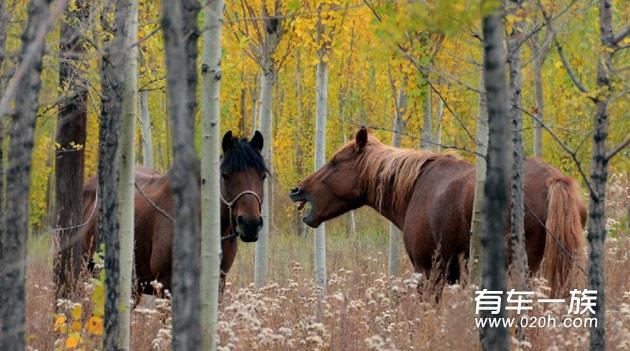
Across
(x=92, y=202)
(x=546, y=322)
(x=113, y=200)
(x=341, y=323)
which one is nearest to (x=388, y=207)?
(x=341, y=323)

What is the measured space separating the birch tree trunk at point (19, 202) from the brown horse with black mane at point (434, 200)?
364 cm

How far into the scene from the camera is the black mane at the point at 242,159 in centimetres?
780

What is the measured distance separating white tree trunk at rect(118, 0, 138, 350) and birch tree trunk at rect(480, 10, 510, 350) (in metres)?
2.14

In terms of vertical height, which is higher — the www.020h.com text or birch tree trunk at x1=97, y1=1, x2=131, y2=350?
birch tree trunk at x1=97, y1=1, x2=131, y2=350

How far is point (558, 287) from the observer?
7.39 metres

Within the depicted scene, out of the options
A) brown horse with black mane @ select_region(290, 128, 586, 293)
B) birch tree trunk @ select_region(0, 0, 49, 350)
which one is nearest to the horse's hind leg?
brown horse with black mane @ select_region(290, 128, 586, 293)

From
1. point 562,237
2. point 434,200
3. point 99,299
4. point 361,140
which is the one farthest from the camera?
point 361,140

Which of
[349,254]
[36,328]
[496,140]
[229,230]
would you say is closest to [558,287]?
[229,230]

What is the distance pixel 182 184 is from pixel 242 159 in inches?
168

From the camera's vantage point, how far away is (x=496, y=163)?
11.5 ft

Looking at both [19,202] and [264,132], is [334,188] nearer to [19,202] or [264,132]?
[264,132]

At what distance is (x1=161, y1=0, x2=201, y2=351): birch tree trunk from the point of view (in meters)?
3.45

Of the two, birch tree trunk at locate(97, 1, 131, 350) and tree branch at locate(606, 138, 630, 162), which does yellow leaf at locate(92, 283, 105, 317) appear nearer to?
birch tree trunk at locate(97, 1, 131, 350)

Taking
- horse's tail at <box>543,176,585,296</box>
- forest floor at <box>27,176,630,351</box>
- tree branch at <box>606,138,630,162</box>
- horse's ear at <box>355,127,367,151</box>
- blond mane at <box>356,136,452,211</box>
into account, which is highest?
horse's ear at <box>355,127,367,151</box>
